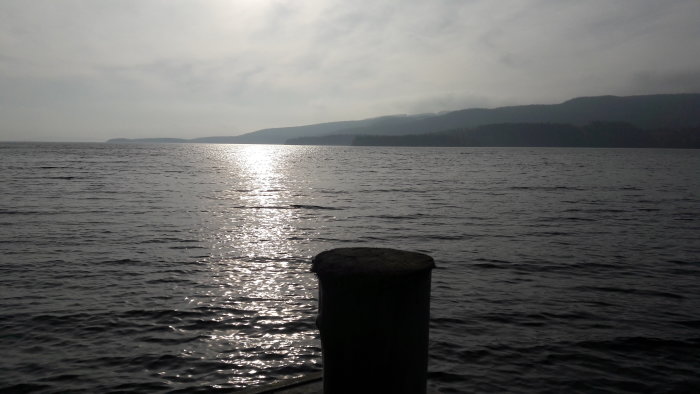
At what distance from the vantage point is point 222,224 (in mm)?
24750

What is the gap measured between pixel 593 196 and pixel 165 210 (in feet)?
104

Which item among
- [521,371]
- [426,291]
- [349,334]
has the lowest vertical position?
[521,371]

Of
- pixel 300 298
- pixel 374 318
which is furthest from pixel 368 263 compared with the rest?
pixel 300 298

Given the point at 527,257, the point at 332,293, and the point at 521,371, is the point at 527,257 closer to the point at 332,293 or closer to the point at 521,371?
the point at 521,371

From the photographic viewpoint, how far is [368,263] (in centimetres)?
396

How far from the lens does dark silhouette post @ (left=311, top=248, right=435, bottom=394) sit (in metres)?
3.84

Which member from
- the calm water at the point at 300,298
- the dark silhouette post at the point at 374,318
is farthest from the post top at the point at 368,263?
the calm water at the point at 300,298

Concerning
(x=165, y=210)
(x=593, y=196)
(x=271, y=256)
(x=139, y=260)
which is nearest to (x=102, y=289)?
(x=139, y=260)

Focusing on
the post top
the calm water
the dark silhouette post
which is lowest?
the calm water

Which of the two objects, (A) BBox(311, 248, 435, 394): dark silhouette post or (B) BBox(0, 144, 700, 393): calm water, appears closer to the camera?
(A) BBox(311, 248, 435, 394): dark silhouette post

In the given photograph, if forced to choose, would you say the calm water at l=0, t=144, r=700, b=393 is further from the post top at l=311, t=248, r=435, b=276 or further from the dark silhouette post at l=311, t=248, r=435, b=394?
the post top at l=311, t=248, r=435, b=276

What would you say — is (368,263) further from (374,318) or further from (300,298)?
(300,298)

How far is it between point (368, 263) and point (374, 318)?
17.0 inches

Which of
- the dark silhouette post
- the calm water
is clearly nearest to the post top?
the dark silhouette post
